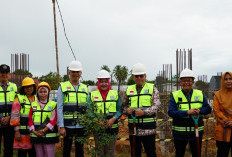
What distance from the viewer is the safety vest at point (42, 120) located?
436cm

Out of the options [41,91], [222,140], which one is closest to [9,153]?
[41,91]

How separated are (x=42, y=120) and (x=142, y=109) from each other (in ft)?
5.93

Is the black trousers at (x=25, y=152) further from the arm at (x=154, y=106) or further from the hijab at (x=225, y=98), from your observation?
the hijab at (x=225, y=98)

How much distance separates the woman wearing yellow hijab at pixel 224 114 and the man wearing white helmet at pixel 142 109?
1.09m

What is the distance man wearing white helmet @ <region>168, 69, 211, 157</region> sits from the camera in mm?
4293

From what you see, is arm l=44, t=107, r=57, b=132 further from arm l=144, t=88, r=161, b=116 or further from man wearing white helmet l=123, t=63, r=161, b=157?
arm l=144, t=88, r=161, b=116

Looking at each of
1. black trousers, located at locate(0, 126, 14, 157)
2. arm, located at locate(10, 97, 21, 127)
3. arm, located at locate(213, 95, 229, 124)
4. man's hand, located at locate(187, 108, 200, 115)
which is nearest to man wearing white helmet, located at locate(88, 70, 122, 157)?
man's hand, located at locate(187, 108, 200, 115)

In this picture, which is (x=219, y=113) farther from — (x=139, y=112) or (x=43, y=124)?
(x=43, y=124)

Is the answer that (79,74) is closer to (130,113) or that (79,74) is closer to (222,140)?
(130,113)

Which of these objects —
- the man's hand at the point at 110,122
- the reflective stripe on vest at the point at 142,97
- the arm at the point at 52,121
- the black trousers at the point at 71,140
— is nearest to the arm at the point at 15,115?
the arm at the point at 52,121

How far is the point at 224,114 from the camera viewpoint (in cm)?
441

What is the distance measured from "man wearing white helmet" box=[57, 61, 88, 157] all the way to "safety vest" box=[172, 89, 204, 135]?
169 cm

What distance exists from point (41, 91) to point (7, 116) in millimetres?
1006

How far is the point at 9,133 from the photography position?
491cm
